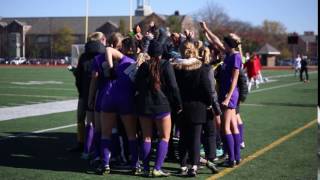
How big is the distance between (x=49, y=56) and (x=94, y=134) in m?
94.8

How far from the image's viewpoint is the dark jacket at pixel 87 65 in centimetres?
772

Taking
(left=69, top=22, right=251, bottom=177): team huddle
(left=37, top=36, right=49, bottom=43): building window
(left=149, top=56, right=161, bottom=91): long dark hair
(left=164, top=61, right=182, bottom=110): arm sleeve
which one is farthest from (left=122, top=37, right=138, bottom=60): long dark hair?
(left=37, top=36, right=49, bottom=43): building window

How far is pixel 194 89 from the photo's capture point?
21.8ft

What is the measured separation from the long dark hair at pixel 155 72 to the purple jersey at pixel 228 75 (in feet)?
4.12

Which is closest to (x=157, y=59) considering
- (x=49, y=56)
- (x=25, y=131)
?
(x=25, y=131)

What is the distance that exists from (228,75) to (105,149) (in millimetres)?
1987

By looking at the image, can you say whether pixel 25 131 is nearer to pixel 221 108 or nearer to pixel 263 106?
pixel 221 108

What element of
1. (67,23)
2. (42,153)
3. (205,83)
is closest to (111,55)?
(205,83)

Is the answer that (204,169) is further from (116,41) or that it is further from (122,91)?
(116,41)

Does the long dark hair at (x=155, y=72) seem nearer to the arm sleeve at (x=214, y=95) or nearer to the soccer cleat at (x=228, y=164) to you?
the arm sleeve at (x=214, y=95)

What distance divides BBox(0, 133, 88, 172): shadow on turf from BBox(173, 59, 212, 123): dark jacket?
66.3 inches

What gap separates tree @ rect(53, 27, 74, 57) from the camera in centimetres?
9625

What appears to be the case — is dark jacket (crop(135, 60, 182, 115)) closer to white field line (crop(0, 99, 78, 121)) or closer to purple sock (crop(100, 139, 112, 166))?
purple sock (crop(100, 139, 112, 166))

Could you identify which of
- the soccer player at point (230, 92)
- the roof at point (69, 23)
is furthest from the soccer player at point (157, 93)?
the roof at point (69, 23)
